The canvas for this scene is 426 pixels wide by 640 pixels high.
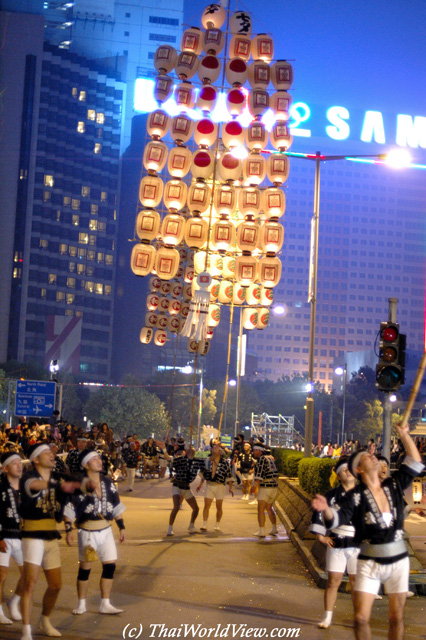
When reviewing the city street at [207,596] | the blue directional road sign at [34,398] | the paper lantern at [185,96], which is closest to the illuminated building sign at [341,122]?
the paper lantern at [185,96]

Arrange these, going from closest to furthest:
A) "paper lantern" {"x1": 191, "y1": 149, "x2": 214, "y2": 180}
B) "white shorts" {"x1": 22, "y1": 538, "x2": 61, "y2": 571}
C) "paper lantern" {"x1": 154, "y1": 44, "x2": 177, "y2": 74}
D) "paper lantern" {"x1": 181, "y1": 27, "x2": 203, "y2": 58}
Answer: "white shorts" {"x1": 22, "y1": 538, "x2": 61, "y2": 571} < "paper lantern" {"x1": 191, "y1": 149, "x2": 214, "y2": 180} < "paper lantern" {"x1": 181, "y1": 27, "x2": 203, "y2": 58} < "paper lantern" {"x1": 154, "y1": 44, "x2": 177, "y2": 74}

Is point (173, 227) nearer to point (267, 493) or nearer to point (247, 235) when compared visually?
point (247, 235)

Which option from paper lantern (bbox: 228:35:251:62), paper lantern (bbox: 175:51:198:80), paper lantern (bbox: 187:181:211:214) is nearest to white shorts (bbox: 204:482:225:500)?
paper lantern (bbox: 187:181:211:214)

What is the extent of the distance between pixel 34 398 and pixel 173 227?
8.30 m

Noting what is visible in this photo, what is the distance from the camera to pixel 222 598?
8.73m

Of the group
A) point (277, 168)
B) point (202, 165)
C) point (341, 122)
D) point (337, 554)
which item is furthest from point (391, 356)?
point (341, 122)

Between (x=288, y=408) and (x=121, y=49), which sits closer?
(x=288, y=408)

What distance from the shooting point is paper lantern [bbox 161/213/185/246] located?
24.2m

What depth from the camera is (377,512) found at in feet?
19.8

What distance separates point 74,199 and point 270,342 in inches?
2920

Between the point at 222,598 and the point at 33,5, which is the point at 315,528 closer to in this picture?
the point at 222,598

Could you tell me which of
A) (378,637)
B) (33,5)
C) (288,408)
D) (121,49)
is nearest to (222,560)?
(378,637)

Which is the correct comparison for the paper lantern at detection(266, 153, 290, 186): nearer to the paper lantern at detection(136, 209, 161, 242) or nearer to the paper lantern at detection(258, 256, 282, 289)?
the paper lantern at detection(258, 256, 282, 289)

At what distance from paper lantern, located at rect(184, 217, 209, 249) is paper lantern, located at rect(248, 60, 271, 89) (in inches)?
184
